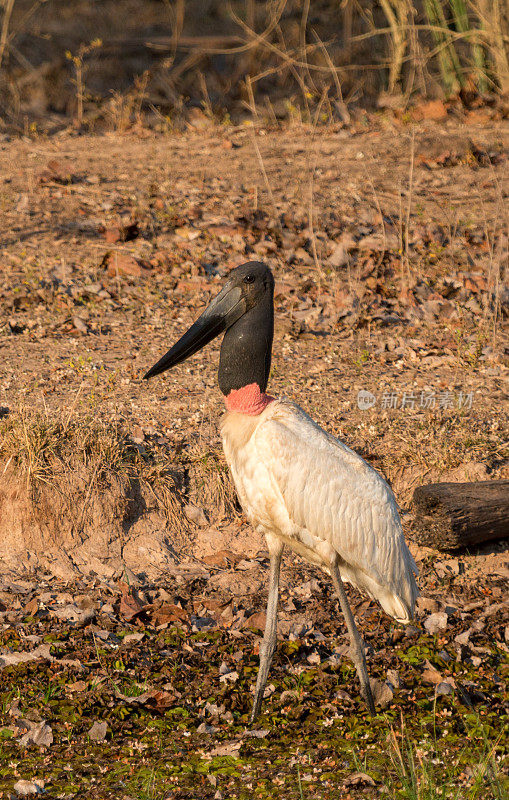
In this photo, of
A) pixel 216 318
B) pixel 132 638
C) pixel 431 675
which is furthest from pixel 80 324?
pixel 431 675

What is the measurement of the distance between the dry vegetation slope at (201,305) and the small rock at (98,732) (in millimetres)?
1422

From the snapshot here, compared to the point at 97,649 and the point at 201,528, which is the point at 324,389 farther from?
the point at 97,649

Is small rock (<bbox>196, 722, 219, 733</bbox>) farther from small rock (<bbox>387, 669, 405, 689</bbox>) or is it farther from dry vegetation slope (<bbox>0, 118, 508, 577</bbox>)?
dry vegetation slope (<bbox>0, 118, 508, 577</bbox>)

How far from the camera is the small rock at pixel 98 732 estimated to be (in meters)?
4.25

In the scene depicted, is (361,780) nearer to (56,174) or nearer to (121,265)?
(121,265)

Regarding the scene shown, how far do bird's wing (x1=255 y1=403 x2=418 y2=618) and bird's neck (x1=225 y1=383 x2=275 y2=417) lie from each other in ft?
0.34

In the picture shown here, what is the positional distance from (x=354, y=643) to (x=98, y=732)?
123 centimetres

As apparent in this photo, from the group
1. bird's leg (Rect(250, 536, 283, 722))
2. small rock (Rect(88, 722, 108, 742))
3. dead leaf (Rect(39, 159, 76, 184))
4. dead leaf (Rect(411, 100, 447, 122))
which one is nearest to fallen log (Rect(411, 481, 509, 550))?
bird's leg (Rect(250, 536, 283, 722))

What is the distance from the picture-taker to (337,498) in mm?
4285

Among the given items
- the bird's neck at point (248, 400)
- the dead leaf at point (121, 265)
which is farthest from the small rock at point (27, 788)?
the dead leaf at point (121, 265)

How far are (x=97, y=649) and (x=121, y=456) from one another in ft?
4.62

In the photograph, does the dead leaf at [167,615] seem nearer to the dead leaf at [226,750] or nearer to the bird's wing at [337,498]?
the dead leaf at [226,750]

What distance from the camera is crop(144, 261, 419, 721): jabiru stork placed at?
4.21 meters

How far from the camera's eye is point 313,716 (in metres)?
4.48
